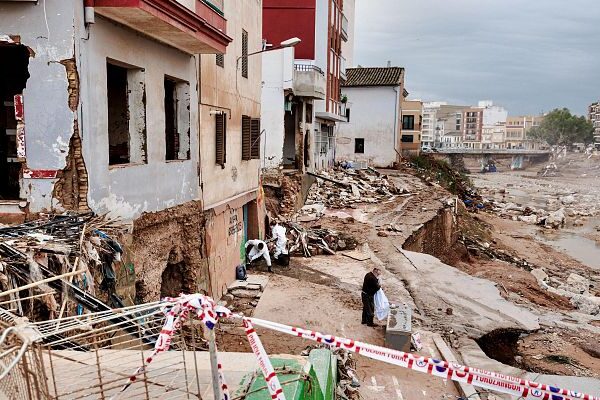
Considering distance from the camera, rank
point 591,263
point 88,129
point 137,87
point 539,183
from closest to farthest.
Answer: point 88,129, point 137,87, point 591,263, point 539,183

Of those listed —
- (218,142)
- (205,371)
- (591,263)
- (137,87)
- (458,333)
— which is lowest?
(591,263)

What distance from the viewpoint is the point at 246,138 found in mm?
14898

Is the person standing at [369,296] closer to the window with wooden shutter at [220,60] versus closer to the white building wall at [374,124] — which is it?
the window with wooden shutter at [220,60]

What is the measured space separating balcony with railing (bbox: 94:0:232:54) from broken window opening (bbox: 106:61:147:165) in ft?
2.48

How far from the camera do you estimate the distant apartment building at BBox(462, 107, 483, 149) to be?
160 meters

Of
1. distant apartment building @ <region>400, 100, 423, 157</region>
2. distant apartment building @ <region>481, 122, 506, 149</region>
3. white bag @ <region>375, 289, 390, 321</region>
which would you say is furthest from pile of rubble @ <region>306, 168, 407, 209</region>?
distant apartment building @ <region>481, 122, 506, 149</region>

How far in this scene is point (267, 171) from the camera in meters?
23.3

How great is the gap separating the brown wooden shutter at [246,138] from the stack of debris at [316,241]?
420 centimetres

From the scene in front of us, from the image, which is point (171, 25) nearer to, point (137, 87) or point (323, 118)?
point (137, 87)

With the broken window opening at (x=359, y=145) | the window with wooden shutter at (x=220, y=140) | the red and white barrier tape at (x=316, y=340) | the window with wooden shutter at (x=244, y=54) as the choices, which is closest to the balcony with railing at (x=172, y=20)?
the window with wooden shutter at (x=220, y=140)

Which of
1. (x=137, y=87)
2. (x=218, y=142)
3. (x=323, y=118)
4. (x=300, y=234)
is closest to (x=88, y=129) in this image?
(x=137, y=87)

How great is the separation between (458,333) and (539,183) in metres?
67.1

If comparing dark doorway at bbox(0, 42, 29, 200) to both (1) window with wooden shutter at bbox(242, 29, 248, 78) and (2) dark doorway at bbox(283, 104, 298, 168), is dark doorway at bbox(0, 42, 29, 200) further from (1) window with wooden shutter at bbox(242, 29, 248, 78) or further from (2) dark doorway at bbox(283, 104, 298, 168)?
(2) dark doorway at bbox(283, 104, 298, 168)

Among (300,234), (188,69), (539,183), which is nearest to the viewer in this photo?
(188,69)
